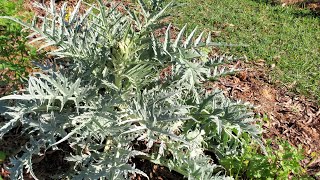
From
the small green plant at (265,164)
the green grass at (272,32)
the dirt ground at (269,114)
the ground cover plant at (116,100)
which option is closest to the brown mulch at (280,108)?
the dirt ground at (269,114)

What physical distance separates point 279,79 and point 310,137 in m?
0.94

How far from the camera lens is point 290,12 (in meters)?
6.43

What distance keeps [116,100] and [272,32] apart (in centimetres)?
362

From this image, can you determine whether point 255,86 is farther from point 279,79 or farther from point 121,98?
point 121,98

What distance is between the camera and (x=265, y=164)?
122 inches

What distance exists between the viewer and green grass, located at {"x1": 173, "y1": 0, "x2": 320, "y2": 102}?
16.2ft

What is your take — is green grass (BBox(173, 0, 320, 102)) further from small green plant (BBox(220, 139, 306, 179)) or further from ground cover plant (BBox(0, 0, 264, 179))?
ground cover plant (BBox(0, 0, 264, 179))

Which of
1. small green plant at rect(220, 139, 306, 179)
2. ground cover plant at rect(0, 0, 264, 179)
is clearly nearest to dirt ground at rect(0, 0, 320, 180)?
ground cover plant at rect(0, 0, 264, 179)

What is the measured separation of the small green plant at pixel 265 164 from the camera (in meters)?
3.02

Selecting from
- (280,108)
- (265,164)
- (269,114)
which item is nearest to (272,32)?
(280,108)

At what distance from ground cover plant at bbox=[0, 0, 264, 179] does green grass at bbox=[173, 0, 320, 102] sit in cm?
201

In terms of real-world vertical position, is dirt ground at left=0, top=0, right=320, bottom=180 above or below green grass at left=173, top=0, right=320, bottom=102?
below

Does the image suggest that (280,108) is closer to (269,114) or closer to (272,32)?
(269,114)

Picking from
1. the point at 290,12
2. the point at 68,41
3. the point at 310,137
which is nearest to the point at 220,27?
the point at 290,12
